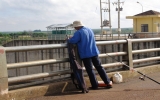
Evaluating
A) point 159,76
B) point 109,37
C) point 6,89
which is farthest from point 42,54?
point 6,89

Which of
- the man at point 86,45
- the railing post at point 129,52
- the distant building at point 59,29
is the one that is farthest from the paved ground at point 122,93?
the distant building at point 59,29

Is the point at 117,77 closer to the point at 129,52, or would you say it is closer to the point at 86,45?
the point at 129,52

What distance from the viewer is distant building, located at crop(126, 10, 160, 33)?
34500mm

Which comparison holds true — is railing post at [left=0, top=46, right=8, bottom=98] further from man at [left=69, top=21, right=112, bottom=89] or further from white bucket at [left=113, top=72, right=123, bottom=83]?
white bucket at [left=113, top=72, right=123, bottom=83]

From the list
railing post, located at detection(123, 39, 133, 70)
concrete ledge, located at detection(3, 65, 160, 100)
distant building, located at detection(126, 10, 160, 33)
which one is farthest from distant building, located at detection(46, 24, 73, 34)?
concrete ledge, located at detection(3, 65, 160, 100)

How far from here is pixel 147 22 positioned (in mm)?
35219

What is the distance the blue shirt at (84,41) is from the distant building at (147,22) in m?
29.5

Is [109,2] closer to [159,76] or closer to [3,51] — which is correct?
[159,76]

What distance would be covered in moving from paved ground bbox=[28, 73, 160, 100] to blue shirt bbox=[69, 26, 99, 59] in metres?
0.81

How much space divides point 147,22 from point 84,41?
3057cm

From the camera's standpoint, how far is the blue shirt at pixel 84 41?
5.90 meters

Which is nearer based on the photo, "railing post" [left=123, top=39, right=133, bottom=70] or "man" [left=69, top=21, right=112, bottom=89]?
"man" [left=69, top=21, right=112, bottom=89]

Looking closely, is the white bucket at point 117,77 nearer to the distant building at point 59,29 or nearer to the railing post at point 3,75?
the railing post at point 3,75

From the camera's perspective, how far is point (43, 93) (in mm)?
5875
